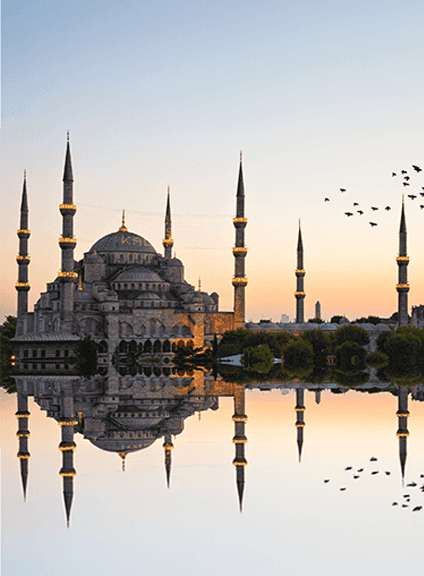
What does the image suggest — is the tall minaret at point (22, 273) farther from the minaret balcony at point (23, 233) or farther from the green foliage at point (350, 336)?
the green foliage at point (350, 336)

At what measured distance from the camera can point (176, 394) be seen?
105 ft

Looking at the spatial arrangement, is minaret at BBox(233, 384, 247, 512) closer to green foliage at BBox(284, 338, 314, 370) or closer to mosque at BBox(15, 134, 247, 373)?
green foliage at BBox(284, 338, 314, 370)

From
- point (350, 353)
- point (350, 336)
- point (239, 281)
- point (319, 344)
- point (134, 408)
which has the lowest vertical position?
point (134, 408)

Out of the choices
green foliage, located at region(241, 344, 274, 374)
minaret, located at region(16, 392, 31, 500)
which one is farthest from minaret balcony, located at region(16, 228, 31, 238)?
minaret, located at region(16, 392, 31, 500)

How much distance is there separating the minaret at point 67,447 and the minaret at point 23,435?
28.3 inches

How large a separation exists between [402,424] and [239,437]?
5.25m

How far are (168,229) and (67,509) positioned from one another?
2964 inches

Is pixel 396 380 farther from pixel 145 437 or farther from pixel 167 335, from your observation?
pixel 167 335

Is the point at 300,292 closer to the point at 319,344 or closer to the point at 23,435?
the point at 319,344

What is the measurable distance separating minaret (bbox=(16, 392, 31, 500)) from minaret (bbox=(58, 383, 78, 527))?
2.36ft

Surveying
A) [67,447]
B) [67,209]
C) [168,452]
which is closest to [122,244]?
[67,209]

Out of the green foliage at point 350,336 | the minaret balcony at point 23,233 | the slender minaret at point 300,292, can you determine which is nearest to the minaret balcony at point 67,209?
the minaret balcony at point 23,233

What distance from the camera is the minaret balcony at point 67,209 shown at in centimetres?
6631

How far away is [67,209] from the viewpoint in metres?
66.3
